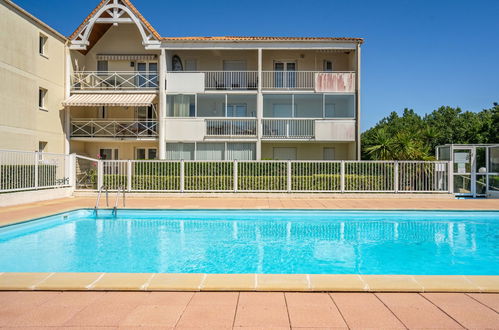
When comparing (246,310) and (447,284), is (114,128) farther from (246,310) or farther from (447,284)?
(447,284)

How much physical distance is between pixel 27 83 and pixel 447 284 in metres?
20.8

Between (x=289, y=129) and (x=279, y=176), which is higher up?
(x=289, y=129)

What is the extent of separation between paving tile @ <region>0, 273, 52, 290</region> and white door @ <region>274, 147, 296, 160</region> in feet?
60.0

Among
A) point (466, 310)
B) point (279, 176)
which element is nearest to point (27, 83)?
point (279, 176)

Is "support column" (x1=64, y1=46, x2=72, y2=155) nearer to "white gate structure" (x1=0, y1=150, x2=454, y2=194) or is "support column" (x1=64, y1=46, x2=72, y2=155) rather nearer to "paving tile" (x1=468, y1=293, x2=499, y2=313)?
"white gate structure" (x1=0, y1=150, x2=454, y2=194)

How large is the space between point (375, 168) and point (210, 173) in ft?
24.8

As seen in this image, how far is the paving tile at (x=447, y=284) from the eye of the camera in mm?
4215

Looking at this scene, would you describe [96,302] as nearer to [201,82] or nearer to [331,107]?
[201,82]

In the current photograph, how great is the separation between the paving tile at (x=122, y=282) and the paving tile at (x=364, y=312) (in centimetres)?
240

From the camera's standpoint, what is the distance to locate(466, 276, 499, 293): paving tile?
4.21 meters

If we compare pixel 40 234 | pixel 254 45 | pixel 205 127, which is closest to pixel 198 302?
pixel 40 234

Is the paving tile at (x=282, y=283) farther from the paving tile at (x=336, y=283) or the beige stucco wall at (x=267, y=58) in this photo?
the beige stucco wall at (x=267, y=58)

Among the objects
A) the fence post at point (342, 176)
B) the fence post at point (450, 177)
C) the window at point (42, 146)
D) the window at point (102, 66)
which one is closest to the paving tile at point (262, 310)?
the fence post at point (342, 176)

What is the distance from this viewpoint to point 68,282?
4379 millimetres
